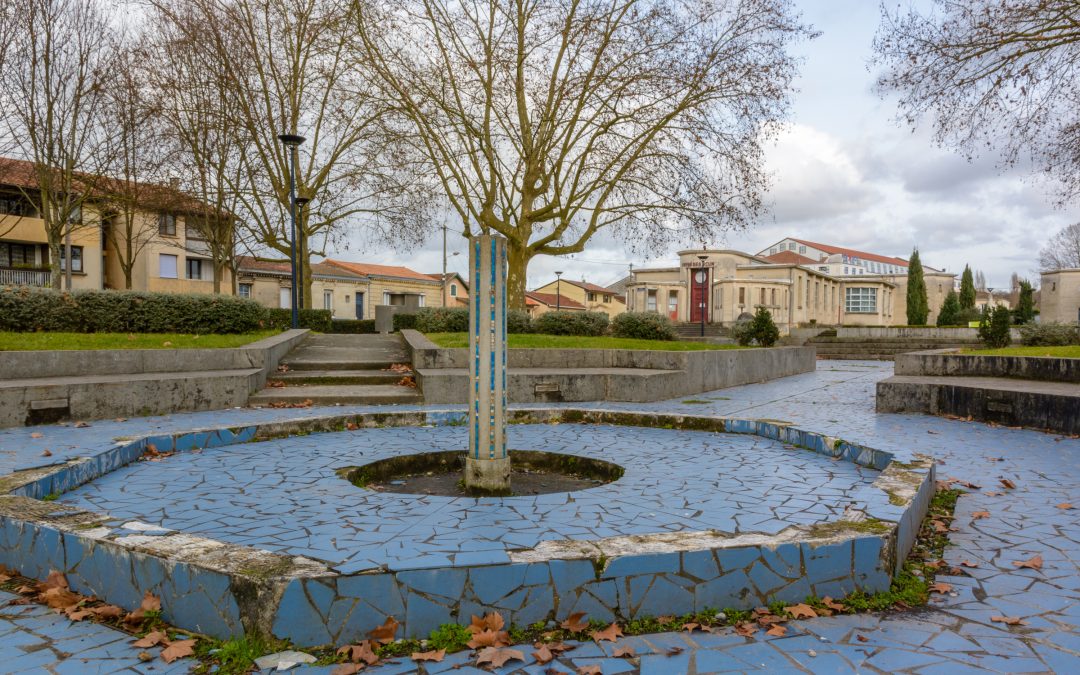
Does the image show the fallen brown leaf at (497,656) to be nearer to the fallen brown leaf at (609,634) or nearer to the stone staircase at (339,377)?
the fallen brown leaf at (609,634)

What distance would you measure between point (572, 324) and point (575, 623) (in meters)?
13.4

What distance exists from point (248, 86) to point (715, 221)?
1485cm

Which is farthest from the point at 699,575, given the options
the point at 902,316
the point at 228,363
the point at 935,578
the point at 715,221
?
the point at 902,316

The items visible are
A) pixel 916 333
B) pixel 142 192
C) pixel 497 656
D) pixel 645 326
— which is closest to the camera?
pixel 497 656

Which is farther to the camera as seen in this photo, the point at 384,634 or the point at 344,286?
the point at 344,286

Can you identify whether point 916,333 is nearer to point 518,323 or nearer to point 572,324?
point 572,324

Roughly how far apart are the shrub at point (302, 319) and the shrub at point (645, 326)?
910cm

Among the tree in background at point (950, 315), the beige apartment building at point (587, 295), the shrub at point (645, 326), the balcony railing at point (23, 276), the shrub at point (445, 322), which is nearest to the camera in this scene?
the shrub at point (645, 326)

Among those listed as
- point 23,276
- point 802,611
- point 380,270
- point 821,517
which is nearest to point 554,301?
point 380,270

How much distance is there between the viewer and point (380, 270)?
5722 centimetres

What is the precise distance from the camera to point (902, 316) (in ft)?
222

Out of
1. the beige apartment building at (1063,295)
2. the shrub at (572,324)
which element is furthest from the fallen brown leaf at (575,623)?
the beige apartment building at (1063,295)

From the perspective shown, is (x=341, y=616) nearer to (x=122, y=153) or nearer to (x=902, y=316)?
(x=122, y=153)

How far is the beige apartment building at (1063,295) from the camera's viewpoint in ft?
153
